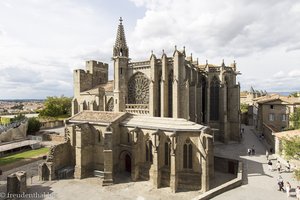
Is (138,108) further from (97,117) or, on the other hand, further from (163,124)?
(163,124)

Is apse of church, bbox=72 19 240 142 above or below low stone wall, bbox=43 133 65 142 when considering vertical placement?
above

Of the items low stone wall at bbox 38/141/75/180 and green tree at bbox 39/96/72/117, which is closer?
low stone wall at bbox 38/141/75/180

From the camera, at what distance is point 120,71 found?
113ft

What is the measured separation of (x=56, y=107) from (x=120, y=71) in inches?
1488

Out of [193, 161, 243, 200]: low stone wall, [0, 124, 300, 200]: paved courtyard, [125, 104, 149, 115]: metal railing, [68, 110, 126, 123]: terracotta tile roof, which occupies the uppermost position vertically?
[125, 104, 149, 115]: metal railing

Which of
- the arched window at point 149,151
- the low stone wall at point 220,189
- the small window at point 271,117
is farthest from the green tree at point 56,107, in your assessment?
the low stone wall at point 220,189

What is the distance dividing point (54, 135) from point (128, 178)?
26.1 meters

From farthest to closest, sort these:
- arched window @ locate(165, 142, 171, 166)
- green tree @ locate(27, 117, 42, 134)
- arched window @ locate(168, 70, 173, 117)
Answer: green tree @ locate(27, 117, 42, 134) → arched window @ locate(168, 70, 173, 117) → arched window @ locate(165, 142, 171, 166)

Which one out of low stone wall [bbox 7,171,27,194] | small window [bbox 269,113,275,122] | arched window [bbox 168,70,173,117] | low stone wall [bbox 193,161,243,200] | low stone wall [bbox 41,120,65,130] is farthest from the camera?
low stone wall [bbox 41,120,65,130]

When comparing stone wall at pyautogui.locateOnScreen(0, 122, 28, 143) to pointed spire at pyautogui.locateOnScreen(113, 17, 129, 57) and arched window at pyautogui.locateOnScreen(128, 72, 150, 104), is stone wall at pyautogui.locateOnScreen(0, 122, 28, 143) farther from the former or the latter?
pointed spire at pyautogui.locateOnScreen(113, 17, 129, 57)

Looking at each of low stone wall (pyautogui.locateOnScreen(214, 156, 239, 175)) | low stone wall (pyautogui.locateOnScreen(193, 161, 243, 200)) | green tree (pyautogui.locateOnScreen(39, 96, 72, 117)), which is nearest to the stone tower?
low stone wall (pyautogui.locateOnScreen(214, 156, 239, 175))

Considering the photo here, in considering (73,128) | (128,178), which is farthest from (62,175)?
(128,178)

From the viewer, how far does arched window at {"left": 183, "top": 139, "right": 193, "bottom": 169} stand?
21297 millimetres

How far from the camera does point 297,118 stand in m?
26.8
